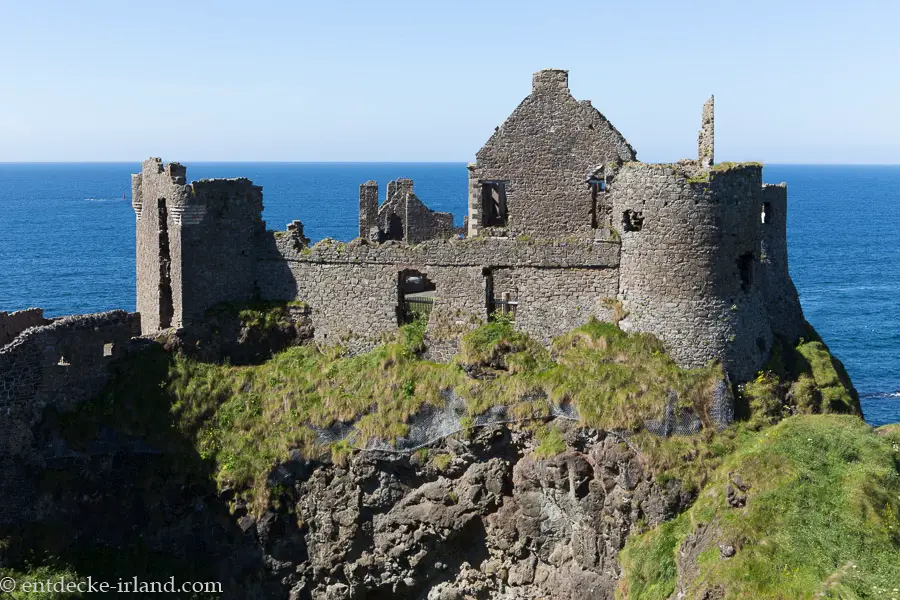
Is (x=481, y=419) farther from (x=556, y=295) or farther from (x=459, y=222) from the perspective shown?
(x=459, y=222)

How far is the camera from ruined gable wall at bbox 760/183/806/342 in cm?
3809

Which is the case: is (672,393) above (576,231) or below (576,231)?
below

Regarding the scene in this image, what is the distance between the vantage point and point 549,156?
38281 mm

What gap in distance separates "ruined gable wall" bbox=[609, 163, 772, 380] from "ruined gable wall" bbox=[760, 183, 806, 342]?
4487mm

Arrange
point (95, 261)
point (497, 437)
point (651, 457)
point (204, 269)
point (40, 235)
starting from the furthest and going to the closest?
point (40, 235)
point (95, 261)
point (204, 269)
point (497, 437)
point (651, 457)

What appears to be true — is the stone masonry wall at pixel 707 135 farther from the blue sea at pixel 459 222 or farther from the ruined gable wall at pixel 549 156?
the blue sea at pixel 459 222

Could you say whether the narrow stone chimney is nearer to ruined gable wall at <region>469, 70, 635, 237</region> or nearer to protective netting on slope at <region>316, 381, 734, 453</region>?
ruined gable wall at <region>469, 70, 635, 237</region>

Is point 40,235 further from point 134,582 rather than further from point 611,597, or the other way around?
point 611,597

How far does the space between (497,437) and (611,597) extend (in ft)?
19.7

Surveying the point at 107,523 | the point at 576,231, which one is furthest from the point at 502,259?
the point at 107,523

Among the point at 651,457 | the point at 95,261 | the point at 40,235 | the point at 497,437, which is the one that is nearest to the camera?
the point at 651,457

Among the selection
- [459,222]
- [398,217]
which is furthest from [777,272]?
[459,222]

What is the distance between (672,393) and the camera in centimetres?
3272

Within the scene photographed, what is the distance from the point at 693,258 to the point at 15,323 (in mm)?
23414
